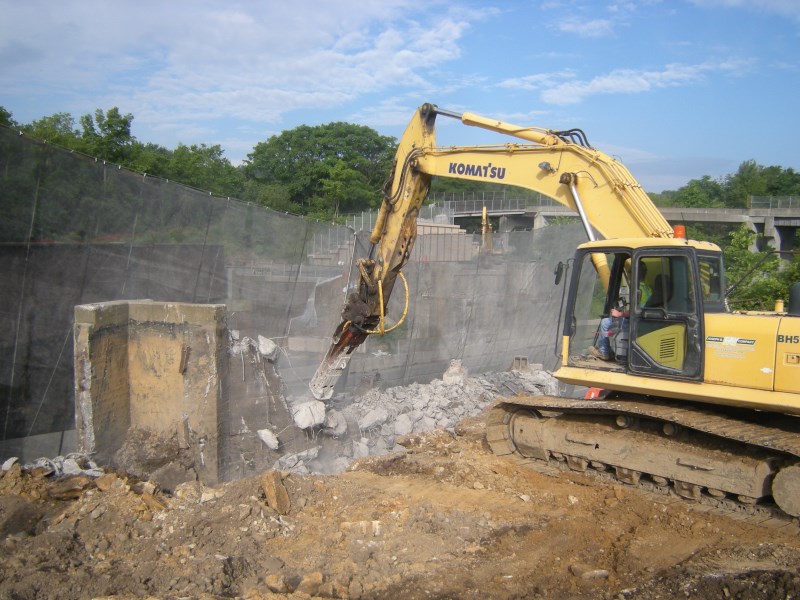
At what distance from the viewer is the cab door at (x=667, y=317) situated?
6.12 meters

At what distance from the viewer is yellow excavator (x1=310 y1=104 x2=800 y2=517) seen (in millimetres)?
5777

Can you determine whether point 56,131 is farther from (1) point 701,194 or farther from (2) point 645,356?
(1) point 701,194

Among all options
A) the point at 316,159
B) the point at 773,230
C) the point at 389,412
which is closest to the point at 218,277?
the point at 389,412

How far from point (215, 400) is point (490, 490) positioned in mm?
2921

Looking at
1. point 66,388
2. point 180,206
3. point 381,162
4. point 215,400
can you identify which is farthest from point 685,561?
point 381,162

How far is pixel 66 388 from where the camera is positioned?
22.1 ft

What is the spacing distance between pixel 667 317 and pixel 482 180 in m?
2.51

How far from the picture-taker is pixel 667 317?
Result: 20.7 feet

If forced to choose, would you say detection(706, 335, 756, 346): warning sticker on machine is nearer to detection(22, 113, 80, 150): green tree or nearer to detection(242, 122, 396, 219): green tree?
detection(22, 113, 80, 150): green tree

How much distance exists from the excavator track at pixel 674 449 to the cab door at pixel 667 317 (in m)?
0.43

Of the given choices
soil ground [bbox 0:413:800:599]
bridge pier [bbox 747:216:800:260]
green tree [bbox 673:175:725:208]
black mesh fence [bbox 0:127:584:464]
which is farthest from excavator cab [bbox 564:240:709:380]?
green tree [bbox 673:175:725:208]

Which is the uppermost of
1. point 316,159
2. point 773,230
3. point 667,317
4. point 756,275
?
point 316,159

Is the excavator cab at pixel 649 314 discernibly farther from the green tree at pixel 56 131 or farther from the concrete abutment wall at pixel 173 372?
the green tree at pixel 56 131

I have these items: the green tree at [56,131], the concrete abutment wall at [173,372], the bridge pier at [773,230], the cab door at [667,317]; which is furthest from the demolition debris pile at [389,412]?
the bridge pier at [773,230]
